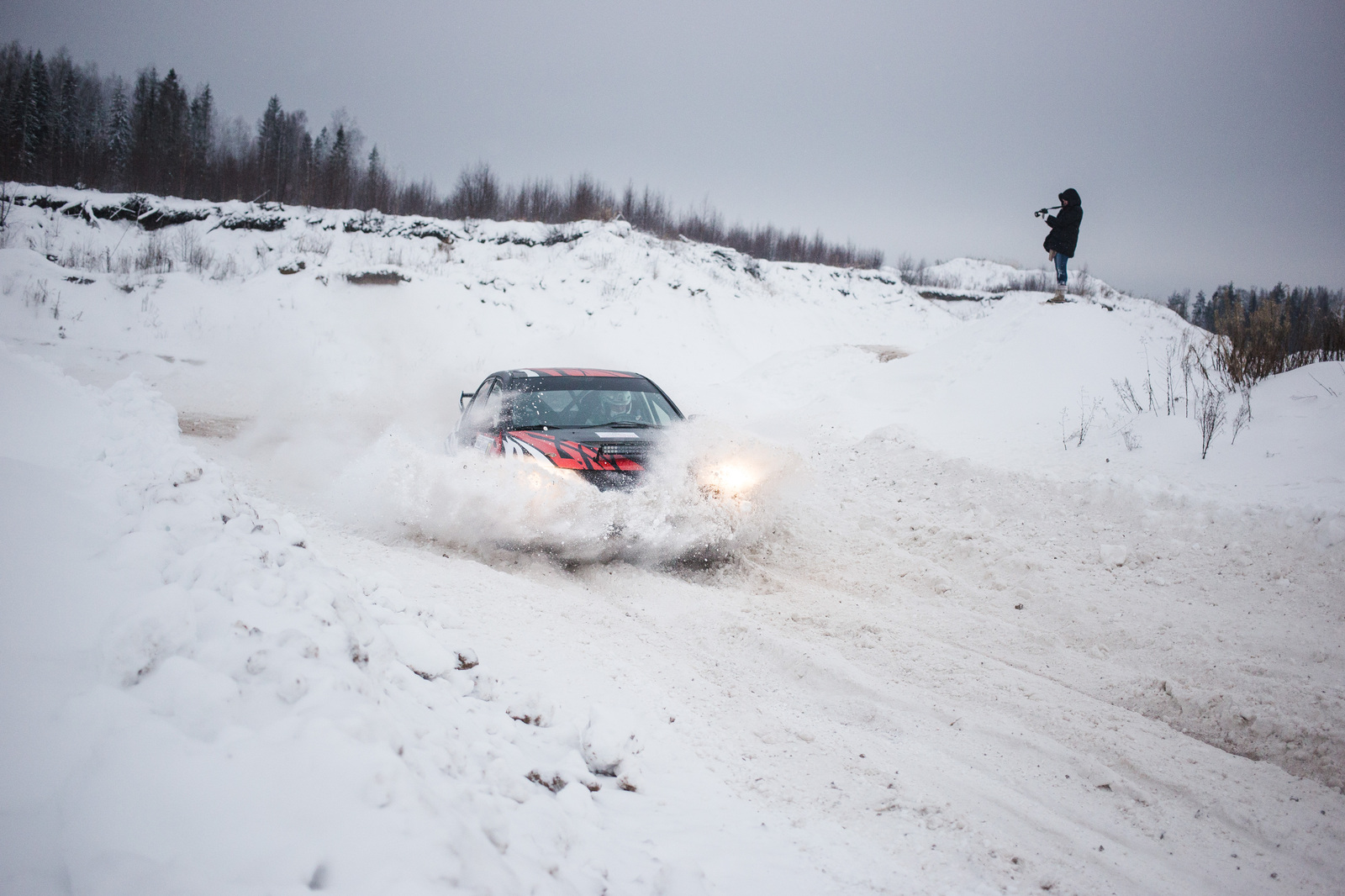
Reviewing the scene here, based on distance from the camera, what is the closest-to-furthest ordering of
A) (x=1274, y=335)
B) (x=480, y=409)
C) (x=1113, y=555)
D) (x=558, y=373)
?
1. (x=1113, y=555)
2. (x=558, y=373)
3. (x=480, y=409)
4. (x=1274, y=335)

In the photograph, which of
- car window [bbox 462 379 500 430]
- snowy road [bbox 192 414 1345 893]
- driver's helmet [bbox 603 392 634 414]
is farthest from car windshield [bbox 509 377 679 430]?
snowy road [bbox 192 414 1345 893]

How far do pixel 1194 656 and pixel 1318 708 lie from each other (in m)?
0.63

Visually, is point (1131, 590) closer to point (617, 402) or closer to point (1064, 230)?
point (617, 402)

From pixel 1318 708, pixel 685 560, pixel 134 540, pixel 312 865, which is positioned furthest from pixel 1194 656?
pixel 134 540

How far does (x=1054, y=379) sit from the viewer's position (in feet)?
32.6

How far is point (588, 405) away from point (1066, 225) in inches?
447

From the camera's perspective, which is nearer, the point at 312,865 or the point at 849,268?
the point at 312,865

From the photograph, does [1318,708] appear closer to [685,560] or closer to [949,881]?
[949,881]

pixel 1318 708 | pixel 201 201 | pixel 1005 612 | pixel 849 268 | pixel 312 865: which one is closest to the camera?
pixel 312 865

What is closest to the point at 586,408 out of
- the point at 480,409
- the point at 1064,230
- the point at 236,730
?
the point at 480,409

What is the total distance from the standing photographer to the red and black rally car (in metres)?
10.3

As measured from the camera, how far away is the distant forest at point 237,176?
27.7m

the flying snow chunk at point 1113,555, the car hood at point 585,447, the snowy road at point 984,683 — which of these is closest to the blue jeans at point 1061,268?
the snowy road at point 984,683

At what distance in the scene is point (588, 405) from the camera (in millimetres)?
6012
